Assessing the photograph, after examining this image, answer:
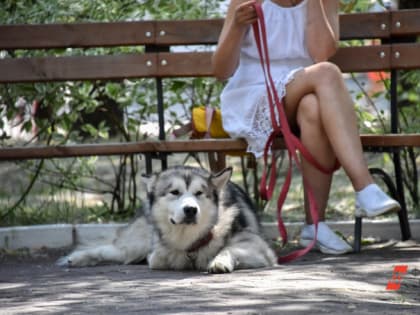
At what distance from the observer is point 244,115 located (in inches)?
234

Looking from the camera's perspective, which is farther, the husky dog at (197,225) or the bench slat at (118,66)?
the bench slat at (118,66)

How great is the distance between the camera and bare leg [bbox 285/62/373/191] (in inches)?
218

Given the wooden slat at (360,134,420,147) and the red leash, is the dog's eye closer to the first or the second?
the red leash

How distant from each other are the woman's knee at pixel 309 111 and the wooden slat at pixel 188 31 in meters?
1.16

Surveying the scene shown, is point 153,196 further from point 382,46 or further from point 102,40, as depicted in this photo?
point 382,46

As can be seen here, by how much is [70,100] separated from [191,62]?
1.34 metres

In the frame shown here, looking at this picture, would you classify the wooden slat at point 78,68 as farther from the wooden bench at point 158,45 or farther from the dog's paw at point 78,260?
the dog's paw at point 78,260

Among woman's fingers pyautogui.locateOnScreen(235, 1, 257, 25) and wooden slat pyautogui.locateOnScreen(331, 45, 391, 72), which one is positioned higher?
woman's fingers pyautogui.locateOnScreen(235, 1, 257, 25)

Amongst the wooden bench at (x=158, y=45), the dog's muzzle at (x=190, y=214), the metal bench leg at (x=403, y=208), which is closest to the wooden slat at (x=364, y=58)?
the wooden bench at (x=158, y=45)

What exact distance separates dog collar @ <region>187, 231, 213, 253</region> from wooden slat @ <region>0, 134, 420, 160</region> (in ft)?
2.62

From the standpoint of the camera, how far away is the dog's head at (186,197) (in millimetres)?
5250

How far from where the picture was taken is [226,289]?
14.4ft

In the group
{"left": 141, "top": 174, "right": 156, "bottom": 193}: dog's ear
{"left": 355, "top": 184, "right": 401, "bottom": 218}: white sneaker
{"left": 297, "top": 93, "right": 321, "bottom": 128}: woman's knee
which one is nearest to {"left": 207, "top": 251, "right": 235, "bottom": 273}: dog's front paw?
{"left": 141, "top": 174, "right": 156, "bottom": 193}: dog's ear

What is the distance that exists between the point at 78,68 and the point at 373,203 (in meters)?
2.33
